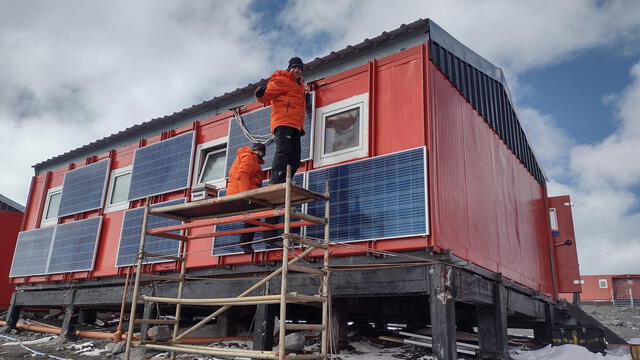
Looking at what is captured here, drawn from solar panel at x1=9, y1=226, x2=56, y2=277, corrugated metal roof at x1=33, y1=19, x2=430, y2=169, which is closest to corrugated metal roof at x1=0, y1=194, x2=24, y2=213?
corrugated metal roof at x1=33, y1=19, x2=430, y2=169

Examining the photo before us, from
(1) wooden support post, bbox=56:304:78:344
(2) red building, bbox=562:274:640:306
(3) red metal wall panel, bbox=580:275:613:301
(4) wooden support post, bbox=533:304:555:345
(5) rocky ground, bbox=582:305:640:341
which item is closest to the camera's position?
(1) wooden support post, bbox=56:304:78:344

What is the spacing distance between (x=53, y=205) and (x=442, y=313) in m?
11.5

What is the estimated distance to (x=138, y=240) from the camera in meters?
9.67

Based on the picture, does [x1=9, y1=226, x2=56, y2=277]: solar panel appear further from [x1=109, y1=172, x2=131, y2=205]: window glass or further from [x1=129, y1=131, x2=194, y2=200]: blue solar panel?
[x1=129, y1=131, x2=194, y2=200]: blue solar panel

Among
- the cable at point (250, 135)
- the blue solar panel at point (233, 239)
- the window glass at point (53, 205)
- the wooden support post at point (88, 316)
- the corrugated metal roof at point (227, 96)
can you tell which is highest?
the corrugated metal roof at point (227, 96)

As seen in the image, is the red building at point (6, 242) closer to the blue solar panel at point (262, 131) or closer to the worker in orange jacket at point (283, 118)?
the blue solar panel at point (262, 131)

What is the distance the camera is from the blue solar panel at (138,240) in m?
9.14

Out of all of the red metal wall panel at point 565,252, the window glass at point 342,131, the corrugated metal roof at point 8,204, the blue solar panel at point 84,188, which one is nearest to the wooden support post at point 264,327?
the window glass at point 342,131

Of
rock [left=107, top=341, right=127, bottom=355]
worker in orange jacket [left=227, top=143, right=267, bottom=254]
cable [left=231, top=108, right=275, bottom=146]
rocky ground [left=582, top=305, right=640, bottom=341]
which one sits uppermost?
cable [left=231, top=108, right=275, bottom=146]

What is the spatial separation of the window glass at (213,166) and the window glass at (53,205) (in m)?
5.82

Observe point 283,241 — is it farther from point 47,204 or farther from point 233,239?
point 47,204

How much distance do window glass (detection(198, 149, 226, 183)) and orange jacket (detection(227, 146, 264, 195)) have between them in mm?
2045

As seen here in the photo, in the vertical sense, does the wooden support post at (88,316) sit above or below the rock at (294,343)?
above

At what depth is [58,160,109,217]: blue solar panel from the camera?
37.8ft
